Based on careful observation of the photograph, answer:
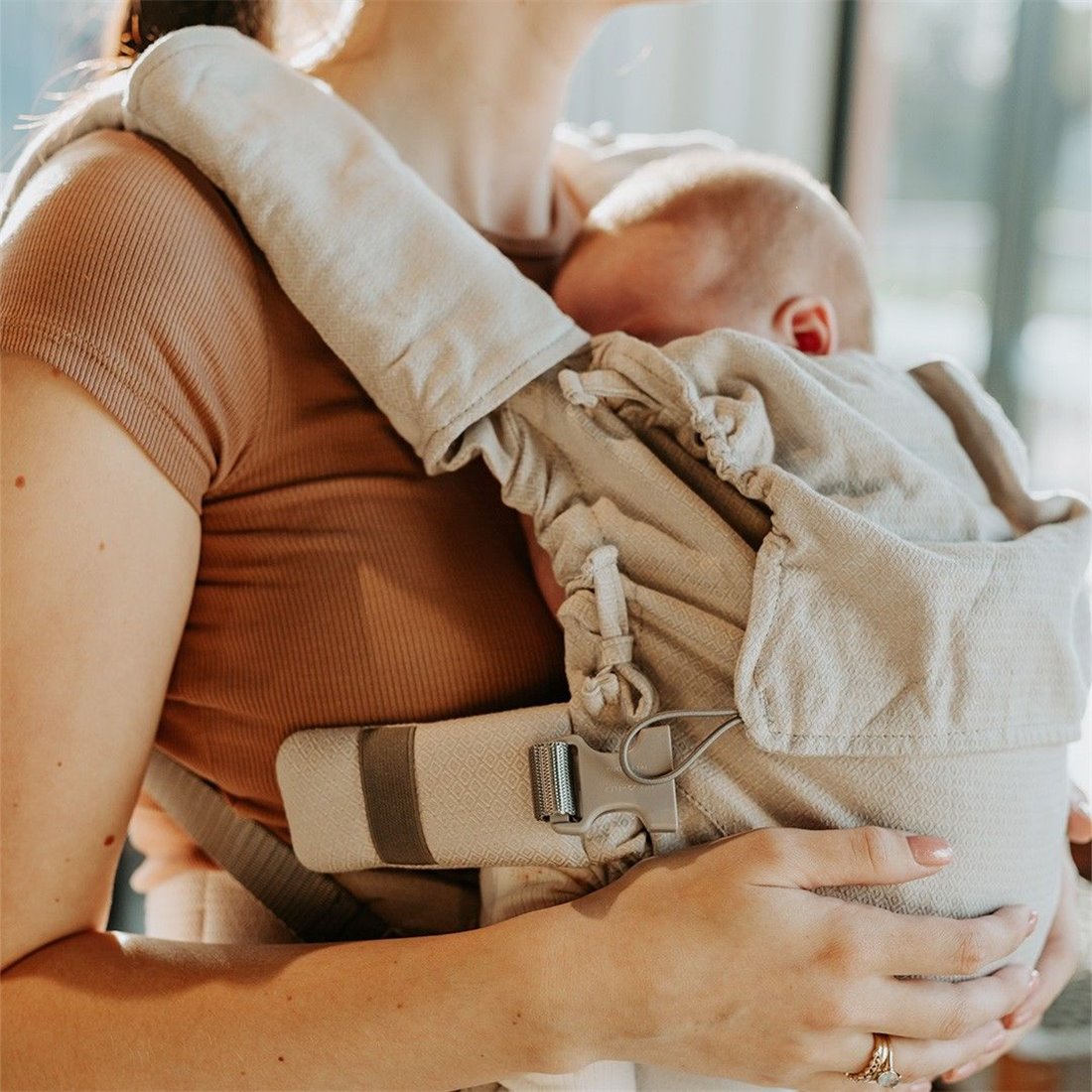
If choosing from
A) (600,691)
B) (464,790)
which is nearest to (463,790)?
(464,790)

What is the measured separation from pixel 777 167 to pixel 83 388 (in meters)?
0.65

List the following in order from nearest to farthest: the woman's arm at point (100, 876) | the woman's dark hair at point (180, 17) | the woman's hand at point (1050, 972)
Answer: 1. the woman's arm at point (100, 876)
2. the woman's hand at point (1050, 972)
3. the woman's dark hair at point (180, 17)

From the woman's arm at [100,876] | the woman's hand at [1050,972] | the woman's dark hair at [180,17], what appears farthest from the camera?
the woman's dark hair at [180,17]

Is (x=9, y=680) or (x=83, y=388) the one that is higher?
(x=83, y=388)

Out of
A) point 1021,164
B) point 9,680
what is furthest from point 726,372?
point 1021,164

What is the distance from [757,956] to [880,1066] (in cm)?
14

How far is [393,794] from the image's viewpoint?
82cm

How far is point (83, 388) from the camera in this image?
739 mm

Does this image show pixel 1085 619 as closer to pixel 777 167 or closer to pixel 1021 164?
pixel 777 167

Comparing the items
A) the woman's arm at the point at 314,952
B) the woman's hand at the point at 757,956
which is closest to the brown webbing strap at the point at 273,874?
the woman's arm at the point at 314,952

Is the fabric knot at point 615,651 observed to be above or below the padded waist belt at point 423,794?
above

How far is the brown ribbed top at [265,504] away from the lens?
773 millimetres

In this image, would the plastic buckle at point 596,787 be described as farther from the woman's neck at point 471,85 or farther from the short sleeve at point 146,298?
the woman's neck at point 471,85

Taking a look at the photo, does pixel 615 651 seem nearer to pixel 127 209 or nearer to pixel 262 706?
pixel 262 706
